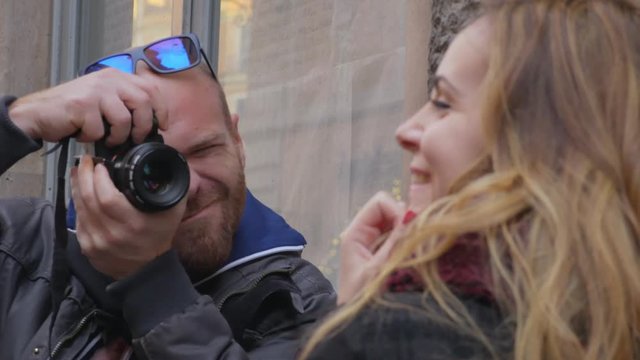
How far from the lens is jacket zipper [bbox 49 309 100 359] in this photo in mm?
2232

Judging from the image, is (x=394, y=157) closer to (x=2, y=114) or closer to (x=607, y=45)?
(x=2, y=114)

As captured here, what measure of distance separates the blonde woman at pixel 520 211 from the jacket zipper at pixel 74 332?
81cm

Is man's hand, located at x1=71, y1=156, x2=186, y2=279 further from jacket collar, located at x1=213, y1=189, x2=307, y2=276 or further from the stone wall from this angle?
the stone wall

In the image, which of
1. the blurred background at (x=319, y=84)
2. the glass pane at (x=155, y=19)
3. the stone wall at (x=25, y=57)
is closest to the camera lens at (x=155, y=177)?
the blurred background at (x=319, y=84)

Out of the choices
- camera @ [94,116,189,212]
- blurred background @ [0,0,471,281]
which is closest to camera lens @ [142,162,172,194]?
camera @ [94,116,189,212]

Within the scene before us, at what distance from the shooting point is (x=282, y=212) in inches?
187

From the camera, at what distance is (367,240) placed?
167 centimetres

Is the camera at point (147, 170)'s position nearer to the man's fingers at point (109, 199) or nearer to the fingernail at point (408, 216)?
the man's fingers at point (109, 199)

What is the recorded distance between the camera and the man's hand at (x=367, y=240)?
159 centimetres

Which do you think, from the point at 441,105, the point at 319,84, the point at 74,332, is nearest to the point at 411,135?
the point at 441,105

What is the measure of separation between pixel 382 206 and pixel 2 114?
0.94m

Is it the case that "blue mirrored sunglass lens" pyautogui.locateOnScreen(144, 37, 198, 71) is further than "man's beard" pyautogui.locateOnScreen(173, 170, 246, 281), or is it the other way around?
"blue mirrored sunglass lens" pyautogui.locateOnScreen(144, 37, 198, 71)

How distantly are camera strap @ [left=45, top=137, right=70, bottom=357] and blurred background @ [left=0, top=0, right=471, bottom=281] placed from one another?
4.60ft

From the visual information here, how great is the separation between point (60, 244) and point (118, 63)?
17.9 inches
